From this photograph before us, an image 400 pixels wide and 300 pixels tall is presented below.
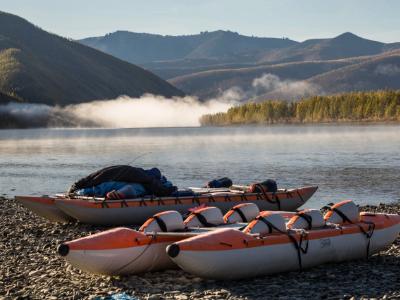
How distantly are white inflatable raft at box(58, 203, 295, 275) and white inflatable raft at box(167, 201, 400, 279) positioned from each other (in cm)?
107

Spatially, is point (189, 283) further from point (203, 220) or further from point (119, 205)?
point (119, 205)

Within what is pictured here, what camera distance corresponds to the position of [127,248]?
14328 mm

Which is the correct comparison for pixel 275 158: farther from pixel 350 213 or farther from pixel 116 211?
pixel 350 213

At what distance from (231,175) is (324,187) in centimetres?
1035

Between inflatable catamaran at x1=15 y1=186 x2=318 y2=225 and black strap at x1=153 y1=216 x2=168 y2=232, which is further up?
black strap at x1=153 y1=216 x2=168 y2=232

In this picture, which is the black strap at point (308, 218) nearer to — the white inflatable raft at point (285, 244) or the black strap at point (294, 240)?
the white inflatable raft at point (285, 244)

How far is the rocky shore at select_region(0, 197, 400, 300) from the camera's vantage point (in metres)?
13.3

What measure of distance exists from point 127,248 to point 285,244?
141 inches

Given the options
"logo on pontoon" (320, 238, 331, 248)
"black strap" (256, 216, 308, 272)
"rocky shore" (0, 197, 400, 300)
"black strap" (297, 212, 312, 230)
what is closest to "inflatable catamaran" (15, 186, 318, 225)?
"rocky shore" (0, 197, 400, 300)

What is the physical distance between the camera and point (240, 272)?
46.5 feet

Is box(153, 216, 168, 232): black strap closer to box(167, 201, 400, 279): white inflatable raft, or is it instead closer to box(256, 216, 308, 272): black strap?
box(167, 201, 400, 279): white inflatable raft

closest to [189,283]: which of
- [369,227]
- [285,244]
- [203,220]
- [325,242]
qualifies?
[285,244]

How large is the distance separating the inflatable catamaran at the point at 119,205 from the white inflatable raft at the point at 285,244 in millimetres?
7327

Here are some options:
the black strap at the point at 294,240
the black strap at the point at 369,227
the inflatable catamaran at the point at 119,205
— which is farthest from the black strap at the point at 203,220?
the inflatable catamaran at the point at 119,205
